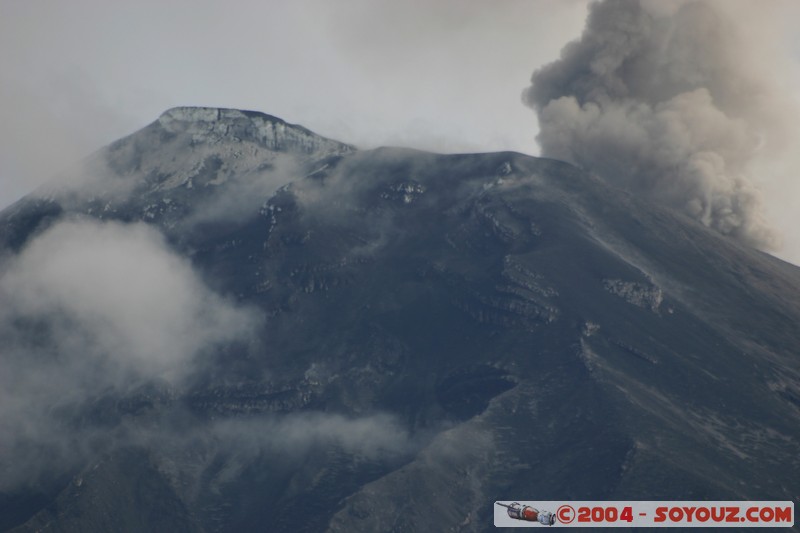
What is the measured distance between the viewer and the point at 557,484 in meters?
194

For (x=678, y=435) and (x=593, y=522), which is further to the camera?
(x=678, y=435)

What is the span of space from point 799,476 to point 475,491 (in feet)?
130

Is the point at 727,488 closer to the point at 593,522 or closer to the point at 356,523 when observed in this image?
the point at 593,522

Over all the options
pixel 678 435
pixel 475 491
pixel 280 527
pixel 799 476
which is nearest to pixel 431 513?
pixel 475 491

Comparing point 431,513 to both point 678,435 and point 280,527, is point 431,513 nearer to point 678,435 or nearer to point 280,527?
point 280,527

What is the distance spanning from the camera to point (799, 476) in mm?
194000

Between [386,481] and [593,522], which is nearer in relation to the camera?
[593,522]

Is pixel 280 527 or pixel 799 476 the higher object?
pixel 799 476

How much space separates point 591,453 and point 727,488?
59.1 feet

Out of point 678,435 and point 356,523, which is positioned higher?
point 678,435

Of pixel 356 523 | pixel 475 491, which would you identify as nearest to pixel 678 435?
pixel 475 491

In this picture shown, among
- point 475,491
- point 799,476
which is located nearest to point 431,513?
point 475,491

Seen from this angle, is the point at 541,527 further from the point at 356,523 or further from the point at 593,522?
the point at 356,523

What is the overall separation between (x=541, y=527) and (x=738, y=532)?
2310cm
